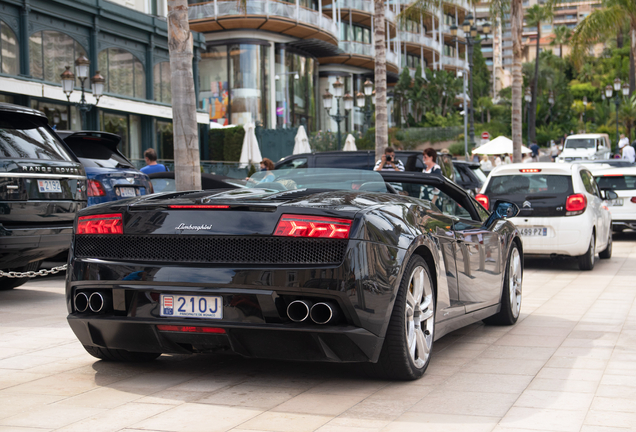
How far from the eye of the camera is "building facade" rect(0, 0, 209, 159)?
2556cm

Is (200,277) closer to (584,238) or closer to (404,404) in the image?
(404,404)

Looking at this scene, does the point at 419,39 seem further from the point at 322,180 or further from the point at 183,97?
the point at 322,180

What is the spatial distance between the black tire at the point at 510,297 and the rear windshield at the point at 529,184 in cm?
508

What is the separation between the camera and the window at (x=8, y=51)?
25016 millimetres

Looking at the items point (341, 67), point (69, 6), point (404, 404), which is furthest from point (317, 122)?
point (404, 404)

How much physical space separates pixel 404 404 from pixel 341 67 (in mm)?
54930

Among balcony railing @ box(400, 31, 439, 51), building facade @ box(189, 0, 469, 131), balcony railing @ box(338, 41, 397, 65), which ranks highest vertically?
balcony railing @ box(400, 31, 439, 51)

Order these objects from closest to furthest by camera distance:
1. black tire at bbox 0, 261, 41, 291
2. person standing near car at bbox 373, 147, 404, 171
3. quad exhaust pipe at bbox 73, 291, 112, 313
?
quad exhaust pipe at bbox 73, 291, 112, 313
black tire at bbox 0, 261, 41, 291
person standing near car at bbox 373, 147, 404, 171

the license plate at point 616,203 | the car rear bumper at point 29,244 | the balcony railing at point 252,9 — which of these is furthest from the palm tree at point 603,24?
the car rear bumper at point 29,244

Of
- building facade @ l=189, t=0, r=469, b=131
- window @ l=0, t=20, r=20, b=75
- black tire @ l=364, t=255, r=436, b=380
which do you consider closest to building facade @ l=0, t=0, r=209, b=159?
window @ l=0, t=20, r=20, b=75

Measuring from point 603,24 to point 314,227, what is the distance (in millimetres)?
37030

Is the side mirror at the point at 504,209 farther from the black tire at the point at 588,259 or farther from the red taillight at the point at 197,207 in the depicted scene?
the black tire at the point at 588,259

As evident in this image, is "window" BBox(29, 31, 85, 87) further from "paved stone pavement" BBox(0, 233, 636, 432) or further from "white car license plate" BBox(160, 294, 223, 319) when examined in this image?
"white car license plate" BBox(160, 294, 223, 319)

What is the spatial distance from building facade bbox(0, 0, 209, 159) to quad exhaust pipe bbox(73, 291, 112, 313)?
21361 millimetres
